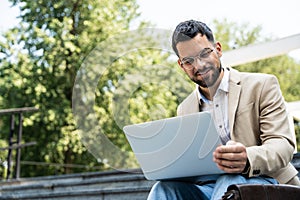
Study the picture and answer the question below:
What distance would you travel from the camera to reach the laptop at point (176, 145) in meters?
1.44

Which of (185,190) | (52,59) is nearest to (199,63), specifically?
(185,190)

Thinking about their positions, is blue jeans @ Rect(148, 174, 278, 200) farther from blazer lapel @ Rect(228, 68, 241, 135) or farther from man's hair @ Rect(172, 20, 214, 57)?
man's hair @ Rect(172, 20, 214, 57)

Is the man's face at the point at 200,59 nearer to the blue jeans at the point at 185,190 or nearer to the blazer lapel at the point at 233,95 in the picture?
the blazer lapel at the point at 233,95

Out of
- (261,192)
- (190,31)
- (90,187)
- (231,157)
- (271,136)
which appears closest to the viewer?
(261,192)

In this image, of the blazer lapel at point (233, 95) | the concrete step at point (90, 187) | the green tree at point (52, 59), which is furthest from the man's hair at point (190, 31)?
the green tree at point (52, 59)

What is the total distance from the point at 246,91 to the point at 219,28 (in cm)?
1699

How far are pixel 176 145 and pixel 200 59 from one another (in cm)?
31

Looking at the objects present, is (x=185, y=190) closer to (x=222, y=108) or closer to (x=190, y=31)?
(x=222, y=108)

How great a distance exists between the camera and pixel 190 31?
162 centimetres

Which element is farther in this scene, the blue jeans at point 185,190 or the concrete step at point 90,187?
the concrete step at point 90,187

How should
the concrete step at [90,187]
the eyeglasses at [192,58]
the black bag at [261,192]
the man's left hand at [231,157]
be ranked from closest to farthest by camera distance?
the black bag at [261,192] → the man's left hand at [231,157] → the eyeglasses at [192,58] → the concrete step at [90,187]

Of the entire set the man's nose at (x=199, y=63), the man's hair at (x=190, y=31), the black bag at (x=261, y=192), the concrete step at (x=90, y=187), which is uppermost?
the man's hair at (x=190, y=31)

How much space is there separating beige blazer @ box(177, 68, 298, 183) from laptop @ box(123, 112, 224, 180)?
152mm

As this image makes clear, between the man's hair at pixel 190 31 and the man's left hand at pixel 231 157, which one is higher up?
the man's hair at pixel 190 31
